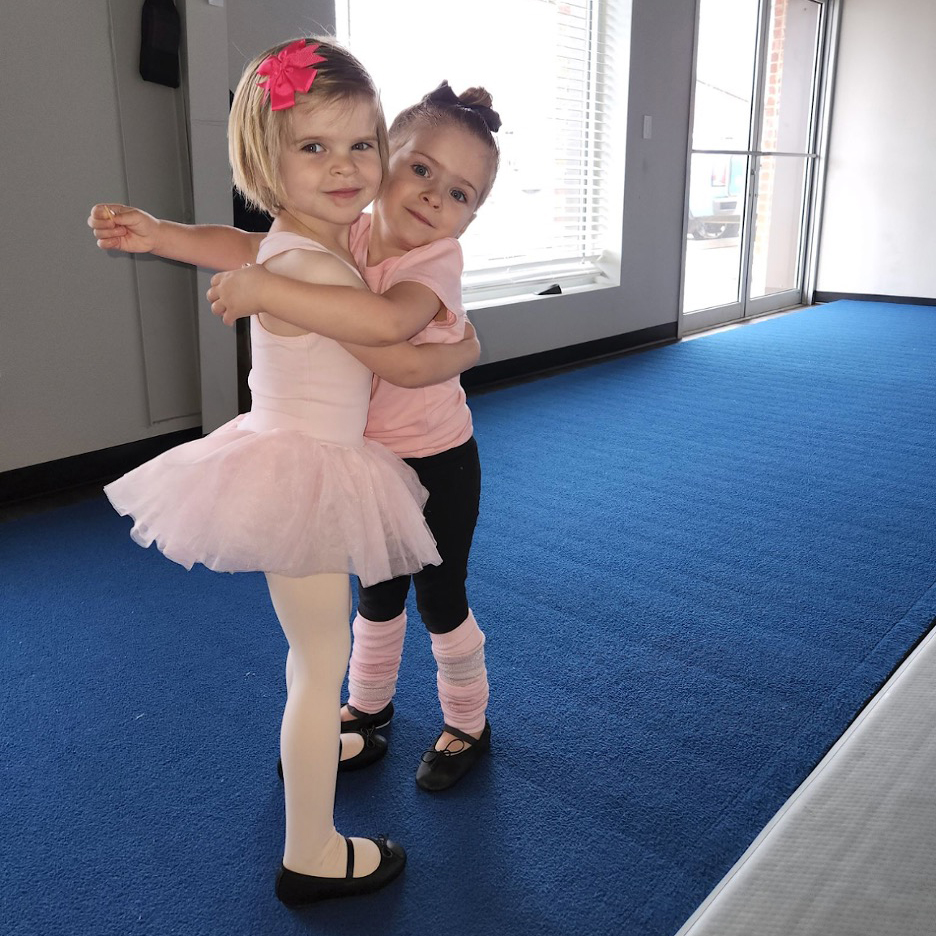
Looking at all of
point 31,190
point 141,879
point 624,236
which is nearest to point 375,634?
point 141,879

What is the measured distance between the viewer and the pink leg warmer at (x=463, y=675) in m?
1.40

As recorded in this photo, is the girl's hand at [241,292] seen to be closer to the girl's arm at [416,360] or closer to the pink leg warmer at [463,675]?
the girl's arm at [416,360]

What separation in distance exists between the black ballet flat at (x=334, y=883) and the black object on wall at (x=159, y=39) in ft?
7.79

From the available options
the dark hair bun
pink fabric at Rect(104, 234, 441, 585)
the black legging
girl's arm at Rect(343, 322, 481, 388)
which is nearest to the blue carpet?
the black legging

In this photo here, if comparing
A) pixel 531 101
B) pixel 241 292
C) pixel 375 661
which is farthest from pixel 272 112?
pixel 531 101

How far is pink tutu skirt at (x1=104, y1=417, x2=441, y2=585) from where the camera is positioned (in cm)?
101

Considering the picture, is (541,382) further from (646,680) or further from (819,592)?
(646,680)

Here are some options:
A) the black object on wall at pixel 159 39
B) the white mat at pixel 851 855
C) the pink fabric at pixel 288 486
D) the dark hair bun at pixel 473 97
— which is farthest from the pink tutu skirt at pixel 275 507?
the black object on wall at pixel 159 39

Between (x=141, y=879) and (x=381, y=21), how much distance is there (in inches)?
129

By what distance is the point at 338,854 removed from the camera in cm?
117

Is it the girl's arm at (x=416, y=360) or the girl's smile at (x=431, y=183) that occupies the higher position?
the girl's smile at (x=431, y=183)

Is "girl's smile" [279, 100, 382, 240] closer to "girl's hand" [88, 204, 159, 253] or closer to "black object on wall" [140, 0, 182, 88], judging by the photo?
"girl's hand" [88, 204, 159, 253]

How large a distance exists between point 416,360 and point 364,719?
2.40 ft

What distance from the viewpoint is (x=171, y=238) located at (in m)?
1.21
